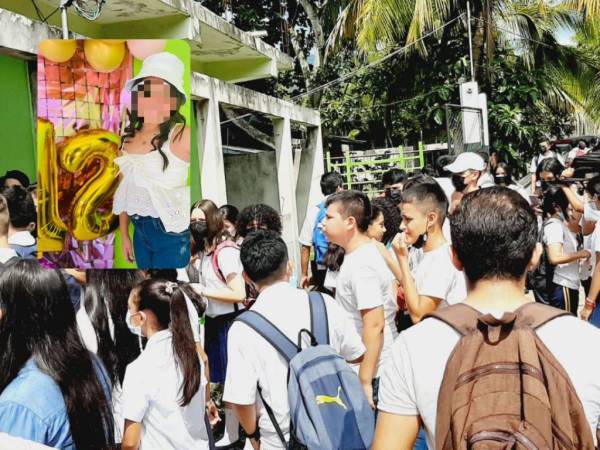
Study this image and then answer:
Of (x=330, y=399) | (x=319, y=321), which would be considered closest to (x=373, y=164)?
(x=319, y=321)

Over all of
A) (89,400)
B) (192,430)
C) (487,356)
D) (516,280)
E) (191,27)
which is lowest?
(192,430)

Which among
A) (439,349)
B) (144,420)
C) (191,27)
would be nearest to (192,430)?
(144,420)

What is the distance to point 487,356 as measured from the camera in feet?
5.76

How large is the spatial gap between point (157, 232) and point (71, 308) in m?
0.71

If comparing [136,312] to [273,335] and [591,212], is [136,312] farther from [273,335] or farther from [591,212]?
[591,212]

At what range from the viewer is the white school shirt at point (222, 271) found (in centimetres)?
490

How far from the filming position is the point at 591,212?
227 inches

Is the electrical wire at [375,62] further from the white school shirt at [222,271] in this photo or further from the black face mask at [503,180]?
the white school shirt at [222,271]

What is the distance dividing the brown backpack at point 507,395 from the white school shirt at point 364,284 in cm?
199

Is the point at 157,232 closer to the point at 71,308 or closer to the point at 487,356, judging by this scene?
the point at 71,308

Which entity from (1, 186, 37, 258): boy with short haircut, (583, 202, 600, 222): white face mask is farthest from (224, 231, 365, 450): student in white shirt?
(583, 202, 600, 222): white face mask

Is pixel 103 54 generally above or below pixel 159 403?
above

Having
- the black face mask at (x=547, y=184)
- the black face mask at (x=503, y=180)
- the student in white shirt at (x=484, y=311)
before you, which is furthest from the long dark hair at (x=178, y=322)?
the black face mask at (x=503, y=180)

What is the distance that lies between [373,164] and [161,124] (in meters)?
13.9
